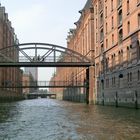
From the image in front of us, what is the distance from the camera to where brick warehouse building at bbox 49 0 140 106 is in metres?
49.1

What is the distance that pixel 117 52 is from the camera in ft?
194

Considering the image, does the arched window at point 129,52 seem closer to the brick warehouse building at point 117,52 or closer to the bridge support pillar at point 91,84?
the brick warehouse building at point 117,52

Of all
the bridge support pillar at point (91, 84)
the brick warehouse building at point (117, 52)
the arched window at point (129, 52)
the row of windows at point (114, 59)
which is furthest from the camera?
the bridge support pillar at point (91, 84)

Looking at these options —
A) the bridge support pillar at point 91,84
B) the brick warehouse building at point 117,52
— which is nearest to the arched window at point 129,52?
the brick warehouse building at point 117,52

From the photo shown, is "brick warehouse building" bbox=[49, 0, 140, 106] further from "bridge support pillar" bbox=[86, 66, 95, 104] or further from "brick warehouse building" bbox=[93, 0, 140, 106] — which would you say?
"bridge support pillar" bbox=[86, 66, 95, 104]

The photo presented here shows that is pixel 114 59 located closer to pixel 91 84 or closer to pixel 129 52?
pixel 129 52

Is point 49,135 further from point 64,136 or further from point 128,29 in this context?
point 128,29

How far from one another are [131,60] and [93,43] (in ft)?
114

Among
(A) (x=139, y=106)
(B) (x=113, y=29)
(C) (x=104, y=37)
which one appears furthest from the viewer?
(C) (x=104, y=37)

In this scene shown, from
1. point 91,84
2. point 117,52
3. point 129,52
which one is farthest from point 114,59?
point 91,84

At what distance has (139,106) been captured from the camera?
150 ft

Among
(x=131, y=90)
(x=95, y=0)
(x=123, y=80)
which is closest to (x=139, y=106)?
(x=131, y=90)

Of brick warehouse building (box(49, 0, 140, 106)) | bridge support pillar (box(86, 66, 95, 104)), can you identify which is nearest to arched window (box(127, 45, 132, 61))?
brick warehouse building (box(49, 0, 140, 106))

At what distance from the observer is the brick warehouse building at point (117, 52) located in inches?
1932
